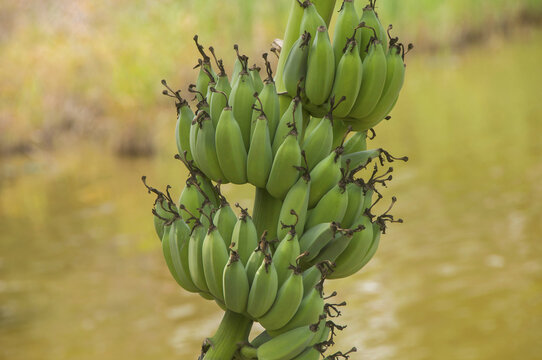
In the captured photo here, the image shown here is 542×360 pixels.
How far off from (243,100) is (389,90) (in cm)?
25

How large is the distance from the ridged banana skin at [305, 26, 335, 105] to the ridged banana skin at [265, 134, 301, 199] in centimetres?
9

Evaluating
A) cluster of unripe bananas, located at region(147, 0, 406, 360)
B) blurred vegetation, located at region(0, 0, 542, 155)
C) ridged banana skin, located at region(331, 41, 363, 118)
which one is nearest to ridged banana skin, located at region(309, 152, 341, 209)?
cluster of unripe bananas, located at region(147, 0, 406, 360)

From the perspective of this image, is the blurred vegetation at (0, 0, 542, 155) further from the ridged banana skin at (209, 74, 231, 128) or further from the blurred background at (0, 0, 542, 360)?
the ridged banana skin at (209, 74, 231, 128)

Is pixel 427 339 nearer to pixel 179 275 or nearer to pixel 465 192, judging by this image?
pixel 465 192

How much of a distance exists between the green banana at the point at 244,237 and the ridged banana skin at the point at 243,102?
0.15m

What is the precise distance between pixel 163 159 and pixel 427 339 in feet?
16.6

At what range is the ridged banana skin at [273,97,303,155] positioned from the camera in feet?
4.26

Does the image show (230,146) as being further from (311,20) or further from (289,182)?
(311,20)

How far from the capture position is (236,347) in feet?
4.36

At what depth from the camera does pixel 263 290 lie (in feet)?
4.17

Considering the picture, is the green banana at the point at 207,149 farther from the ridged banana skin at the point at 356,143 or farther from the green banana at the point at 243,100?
the ridged banana skin at the point at 356,143

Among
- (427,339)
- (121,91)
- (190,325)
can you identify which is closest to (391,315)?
(427,339)

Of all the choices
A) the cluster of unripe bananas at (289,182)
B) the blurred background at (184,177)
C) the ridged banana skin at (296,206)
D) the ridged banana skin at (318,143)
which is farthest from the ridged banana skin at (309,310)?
the blurred background at (184,177)

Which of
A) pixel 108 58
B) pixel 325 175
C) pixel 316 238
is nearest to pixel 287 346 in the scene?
pixel 316 238
